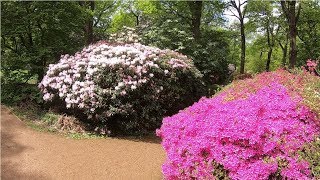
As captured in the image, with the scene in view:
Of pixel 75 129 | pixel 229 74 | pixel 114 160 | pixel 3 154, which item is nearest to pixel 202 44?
pixel 229 74

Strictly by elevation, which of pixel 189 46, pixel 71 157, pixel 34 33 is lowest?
pixel 71 157

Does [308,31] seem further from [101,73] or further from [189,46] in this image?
[101,73]

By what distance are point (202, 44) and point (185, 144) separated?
10.9 metres

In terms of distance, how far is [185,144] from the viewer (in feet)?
15.0

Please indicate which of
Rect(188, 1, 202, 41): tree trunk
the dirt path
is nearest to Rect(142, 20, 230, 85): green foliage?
Rect(188, 1, 202, 41): tree trunk

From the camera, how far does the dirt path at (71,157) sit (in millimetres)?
5812

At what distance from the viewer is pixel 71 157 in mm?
6508

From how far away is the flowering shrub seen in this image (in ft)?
12.7

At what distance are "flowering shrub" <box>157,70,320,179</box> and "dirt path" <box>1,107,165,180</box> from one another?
1.38 m

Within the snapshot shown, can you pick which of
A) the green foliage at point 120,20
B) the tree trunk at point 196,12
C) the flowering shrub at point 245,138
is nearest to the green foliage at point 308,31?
the tree trunk at point 196,12

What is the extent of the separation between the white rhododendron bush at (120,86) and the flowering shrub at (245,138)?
311cm

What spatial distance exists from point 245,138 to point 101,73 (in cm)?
492

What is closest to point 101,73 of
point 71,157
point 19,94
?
point 71,157

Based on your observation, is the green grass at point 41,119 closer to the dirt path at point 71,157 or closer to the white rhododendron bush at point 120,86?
Result: the dirt path at point 71,157
